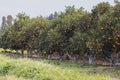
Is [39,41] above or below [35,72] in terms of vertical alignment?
above

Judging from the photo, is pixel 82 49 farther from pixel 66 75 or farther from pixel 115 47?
pixel 66 75

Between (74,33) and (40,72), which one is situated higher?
(74,33)

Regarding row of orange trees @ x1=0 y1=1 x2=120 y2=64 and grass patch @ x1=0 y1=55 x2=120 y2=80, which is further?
row of orange trees @ x1=0 y1=1 x2=120 y2=64

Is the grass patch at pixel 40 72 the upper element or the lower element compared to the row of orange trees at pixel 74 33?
lower

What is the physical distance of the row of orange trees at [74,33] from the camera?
32562 mm

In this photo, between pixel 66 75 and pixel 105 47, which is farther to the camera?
pixel 105 47

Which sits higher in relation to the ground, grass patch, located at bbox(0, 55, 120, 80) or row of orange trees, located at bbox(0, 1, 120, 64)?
row of orange trees, located at bbox(0, 1, 120, 64)

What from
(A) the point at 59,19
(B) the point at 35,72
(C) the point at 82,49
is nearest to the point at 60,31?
(A) the point at 59,19

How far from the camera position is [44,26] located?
179ft

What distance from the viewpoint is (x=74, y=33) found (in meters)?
41.2

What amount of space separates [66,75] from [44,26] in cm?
3755

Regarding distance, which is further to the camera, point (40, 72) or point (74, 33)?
point (74, 33)

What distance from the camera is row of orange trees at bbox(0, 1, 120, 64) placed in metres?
32.6

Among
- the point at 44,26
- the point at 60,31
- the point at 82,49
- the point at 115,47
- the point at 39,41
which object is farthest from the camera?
the point at 44,26
